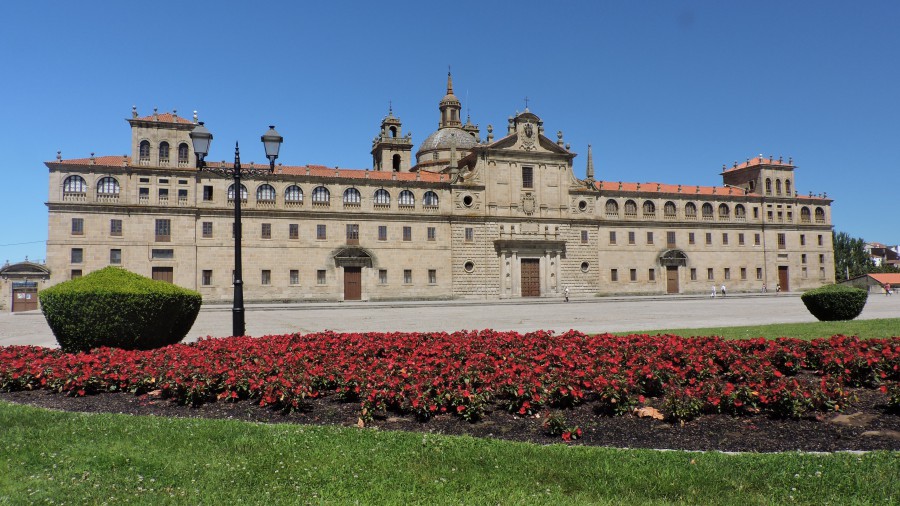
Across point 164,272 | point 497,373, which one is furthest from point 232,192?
point 497,373

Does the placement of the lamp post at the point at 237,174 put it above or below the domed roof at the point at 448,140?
below

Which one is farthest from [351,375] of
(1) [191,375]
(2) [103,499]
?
(2) [103,499]

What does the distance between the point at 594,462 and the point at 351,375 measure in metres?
3.84

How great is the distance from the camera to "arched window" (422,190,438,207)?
53.4 meters

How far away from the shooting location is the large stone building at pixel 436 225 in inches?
1822

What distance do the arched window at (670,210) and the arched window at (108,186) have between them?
48.5m

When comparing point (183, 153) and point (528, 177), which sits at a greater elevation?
point (183, 153)

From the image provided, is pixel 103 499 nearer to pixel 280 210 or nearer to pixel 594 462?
pixel 594 462

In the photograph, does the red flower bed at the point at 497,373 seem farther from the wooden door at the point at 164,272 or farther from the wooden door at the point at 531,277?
the wooden door at the point at 531,277

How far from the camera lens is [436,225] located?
5331 cm

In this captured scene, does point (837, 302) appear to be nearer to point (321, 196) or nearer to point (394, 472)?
point (394, 472)

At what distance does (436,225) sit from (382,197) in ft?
17.2

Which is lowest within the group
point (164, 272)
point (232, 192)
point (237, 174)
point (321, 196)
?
point (164, 272)

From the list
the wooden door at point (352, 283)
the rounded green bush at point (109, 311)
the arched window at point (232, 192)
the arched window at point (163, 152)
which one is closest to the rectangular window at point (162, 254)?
the arched window at point (232, 192)
